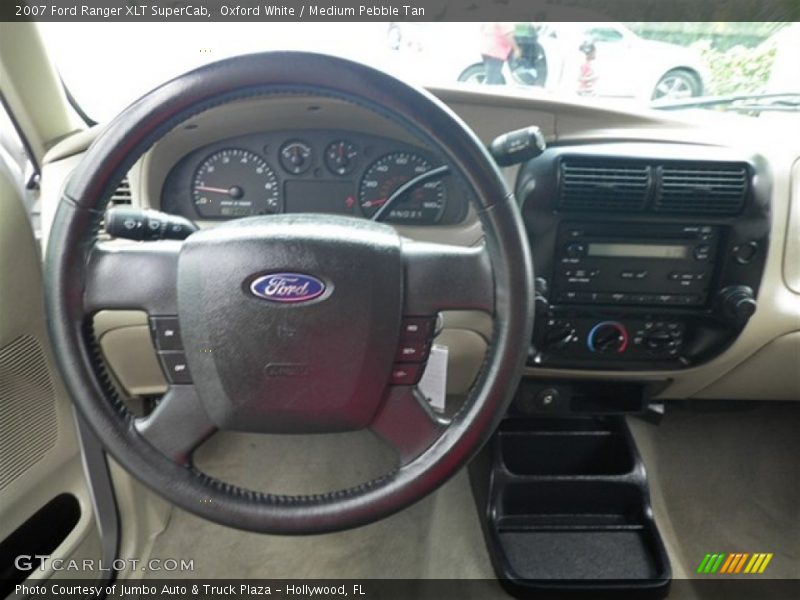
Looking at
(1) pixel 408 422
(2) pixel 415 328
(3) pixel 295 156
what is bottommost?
(1) pixel 408 422

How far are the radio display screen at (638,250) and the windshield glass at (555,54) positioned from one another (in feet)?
0.92

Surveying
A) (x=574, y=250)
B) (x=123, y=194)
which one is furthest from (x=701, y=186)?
(x=123, y=194)

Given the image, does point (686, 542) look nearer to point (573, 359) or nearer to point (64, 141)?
point (573, 359)

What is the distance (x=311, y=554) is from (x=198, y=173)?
0.87 metres

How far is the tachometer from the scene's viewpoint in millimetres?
1095

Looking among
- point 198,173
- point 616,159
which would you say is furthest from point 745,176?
point 198,173

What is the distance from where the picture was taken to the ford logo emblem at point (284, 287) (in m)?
0.70

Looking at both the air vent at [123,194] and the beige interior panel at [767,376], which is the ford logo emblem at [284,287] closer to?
the air vent at [123,194]

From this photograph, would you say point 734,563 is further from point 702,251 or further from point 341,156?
point 341,156

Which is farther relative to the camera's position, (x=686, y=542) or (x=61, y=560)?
(x=686, y=542)

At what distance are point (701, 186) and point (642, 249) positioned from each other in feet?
0.44

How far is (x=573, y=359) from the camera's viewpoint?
3.73 ft
